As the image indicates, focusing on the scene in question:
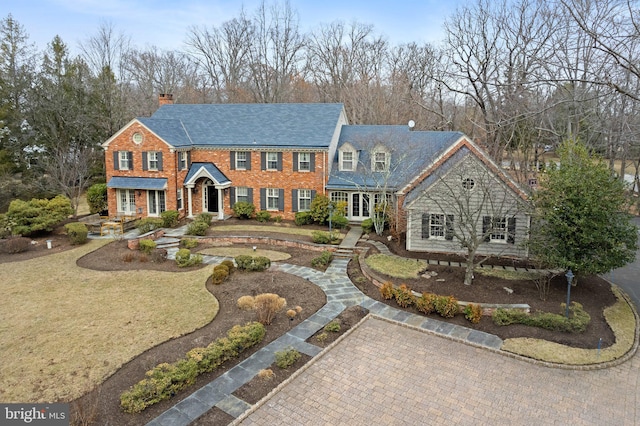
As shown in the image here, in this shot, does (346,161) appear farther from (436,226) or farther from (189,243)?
(189,243)

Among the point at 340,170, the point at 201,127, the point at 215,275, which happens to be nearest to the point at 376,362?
the point at 215,275

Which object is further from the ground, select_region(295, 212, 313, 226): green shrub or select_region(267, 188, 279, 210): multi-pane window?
select_region(267, 188, 279, 210): multi-pane window

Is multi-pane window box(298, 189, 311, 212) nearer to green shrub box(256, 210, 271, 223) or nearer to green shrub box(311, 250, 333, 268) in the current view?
green shrub box(256, 210, 271, 223)

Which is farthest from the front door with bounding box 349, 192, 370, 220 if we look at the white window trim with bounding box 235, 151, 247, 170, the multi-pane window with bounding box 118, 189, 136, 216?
the multi-pane window with bounding box 118, 189, 136, 216

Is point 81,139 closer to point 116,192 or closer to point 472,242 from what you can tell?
point 116,192

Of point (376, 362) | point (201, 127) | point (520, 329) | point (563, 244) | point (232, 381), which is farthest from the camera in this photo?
point (201, 127)

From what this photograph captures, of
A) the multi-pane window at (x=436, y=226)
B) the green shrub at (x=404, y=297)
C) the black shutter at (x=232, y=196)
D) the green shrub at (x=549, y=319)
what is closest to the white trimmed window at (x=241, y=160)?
the black shutter at (x=232, y=196)
